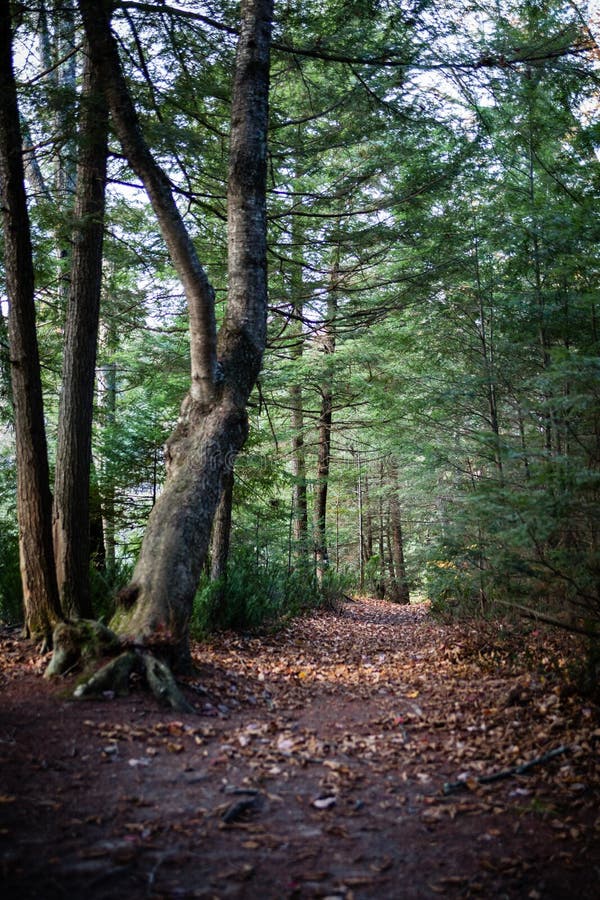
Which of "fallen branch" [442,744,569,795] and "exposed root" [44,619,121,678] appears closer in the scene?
"fallen branch" [442,744,569,795]

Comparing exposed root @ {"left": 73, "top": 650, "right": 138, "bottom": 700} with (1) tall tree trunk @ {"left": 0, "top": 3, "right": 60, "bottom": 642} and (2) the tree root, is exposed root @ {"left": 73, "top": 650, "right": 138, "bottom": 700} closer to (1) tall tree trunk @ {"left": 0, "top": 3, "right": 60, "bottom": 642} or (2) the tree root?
(2) the tree root

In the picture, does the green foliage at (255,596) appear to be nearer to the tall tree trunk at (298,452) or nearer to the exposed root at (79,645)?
the tall tree trunk at (298,452)

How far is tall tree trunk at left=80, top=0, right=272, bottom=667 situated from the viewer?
5.07 m

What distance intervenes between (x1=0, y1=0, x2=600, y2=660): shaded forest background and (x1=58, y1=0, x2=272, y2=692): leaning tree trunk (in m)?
0.47

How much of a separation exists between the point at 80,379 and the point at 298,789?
4.69 metres

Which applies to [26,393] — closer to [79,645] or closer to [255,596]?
[79,645]

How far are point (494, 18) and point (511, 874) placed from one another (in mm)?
7513

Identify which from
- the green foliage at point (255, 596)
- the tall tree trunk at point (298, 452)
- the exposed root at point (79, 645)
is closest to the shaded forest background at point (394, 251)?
the green foliage at point (255, 596)

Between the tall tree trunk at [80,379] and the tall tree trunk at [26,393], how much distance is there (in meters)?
0.43

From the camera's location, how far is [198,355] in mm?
5691

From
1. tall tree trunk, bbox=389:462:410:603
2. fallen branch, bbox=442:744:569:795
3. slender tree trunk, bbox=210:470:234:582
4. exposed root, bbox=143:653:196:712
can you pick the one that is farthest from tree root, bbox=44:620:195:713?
tall tree trunk, bbox=389:462:410:603

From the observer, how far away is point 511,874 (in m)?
2.71

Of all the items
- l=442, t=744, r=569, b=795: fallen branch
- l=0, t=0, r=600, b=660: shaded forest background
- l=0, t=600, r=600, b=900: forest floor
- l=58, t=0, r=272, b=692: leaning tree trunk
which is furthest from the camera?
l=0, t=0, r=600, b=660: shaded forest background

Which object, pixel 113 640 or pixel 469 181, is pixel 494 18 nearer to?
pixel 469 181
